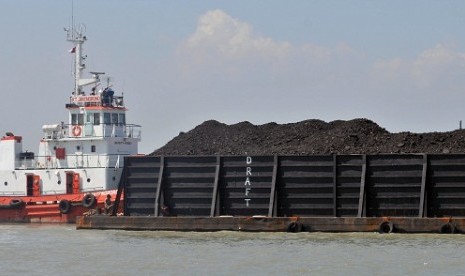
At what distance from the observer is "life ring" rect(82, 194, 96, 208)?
5034 cm

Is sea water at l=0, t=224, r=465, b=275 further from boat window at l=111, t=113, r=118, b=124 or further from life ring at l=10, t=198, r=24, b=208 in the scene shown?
boat window at l=111, t=113, r=118, b=124

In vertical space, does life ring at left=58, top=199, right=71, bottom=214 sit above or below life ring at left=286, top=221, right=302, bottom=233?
above

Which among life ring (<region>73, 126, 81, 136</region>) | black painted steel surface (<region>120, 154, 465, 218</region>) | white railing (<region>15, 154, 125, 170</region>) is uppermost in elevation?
life ring (<region>73, 126, 81, 136</region>)

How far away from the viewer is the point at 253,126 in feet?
151

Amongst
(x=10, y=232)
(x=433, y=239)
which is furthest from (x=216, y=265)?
(x=10, y=232)

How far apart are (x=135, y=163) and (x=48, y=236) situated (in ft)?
12.1

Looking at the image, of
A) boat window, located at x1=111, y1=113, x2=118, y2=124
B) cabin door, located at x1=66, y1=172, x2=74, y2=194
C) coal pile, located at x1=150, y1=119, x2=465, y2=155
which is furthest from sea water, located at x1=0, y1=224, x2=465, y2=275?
boat window, located at x1=111, y1=113, x2=118, y2=124

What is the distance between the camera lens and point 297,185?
4162cm

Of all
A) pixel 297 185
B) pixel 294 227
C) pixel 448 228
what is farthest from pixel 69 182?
pixel 448 228

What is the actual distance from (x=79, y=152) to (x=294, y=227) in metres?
14.5

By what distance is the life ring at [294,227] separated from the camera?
40750 millimetres

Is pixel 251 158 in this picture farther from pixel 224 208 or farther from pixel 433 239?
pixel 433 239

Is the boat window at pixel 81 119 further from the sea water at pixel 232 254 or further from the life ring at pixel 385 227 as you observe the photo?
the life ring at pixel 385 227

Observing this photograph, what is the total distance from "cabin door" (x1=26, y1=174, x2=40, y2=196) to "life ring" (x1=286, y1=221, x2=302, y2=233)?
1515 cm
